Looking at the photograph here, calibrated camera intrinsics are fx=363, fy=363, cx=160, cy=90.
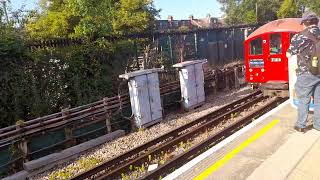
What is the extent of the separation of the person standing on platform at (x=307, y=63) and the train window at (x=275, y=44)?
21.5ft

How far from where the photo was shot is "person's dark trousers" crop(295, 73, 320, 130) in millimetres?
6031

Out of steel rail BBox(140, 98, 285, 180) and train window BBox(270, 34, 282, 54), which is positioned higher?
train window BBox(270, 34, 282, 54)

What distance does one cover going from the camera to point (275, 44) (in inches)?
501

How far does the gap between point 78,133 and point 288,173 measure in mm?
7071

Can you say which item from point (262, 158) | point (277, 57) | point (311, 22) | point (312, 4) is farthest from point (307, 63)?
point (312, 4)

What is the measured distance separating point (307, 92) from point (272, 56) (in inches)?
276

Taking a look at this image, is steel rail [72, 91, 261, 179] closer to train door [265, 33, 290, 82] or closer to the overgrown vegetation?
train door [265, 33, 290, 82]

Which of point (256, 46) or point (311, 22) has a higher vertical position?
point (311, 22)

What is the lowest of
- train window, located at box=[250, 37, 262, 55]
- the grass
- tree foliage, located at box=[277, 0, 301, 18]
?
the grass

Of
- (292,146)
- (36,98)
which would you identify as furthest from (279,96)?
(36,98)

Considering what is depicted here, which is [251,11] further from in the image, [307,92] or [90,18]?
[307,92]

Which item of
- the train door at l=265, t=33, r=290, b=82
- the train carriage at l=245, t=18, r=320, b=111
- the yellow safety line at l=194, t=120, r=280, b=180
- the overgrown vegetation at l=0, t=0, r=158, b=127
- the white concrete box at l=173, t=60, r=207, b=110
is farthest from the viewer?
the white concrete box at l=173, t=60, r=207, b=110

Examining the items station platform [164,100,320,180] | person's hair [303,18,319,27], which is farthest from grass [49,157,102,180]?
person's hair [303,18,319,27]

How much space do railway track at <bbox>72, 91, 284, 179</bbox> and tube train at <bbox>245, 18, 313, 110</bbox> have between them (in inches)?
31.7
